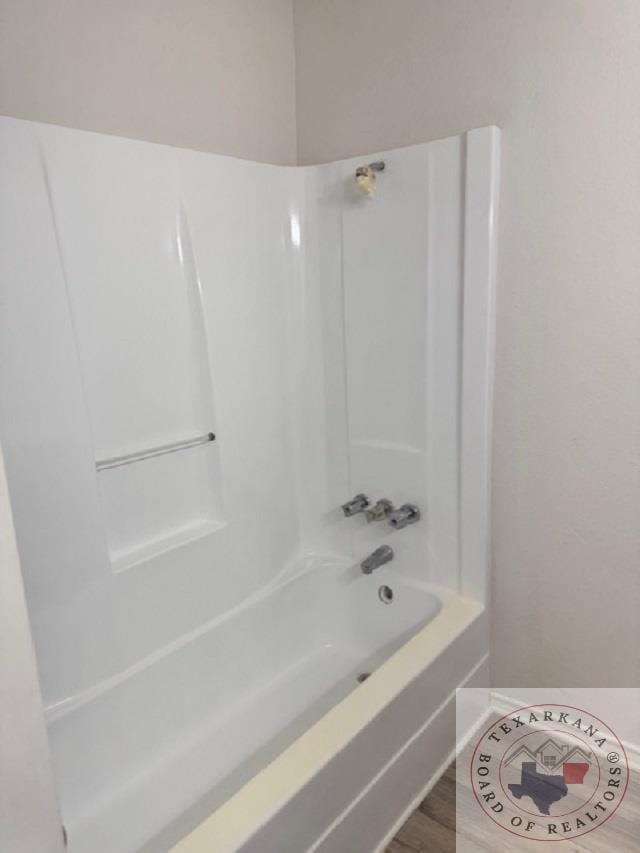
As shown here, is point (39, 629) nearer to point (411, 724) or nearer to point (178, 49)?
point (411, 724)

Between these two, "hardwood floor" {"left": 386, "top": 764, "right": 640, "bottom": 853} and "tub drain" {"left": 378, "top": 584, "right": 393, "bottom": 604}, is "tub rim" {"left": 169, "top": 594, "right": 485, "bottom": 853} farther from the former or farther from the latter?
"hardwood floor" {"left": 386, "top": 764, "right": 640, "bottom": 853}

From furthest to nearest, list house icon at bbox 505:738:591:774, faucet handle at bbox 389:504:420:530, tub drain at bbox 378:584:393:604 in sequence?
tub drain at bbox 378:584:393:604 → faucet handle at bbox 389:504:420:530 → house icon at bbox 505:738:591:774

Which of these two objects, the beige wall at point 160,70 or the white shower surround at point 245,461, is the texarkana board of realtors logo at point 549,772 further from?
the beige wall at point 160,70

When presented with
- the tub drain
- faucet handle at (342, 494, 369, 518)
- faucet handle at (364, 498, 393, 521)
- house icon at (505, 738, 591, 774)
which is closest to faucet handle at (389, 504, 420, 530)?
faucet handle at (364, 498, 393, 521)

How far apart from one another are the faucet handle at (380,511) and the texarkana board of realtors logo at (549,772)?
2.59ft

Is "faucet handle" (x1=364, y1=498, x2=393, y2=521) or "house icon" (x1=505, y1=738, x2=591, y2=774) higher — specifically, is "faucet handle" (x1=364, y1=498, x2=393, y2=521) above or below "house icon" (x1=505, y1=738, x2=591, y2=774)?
above

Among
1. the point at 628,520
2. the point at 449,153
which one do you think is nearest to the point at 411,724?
the point at 628,520

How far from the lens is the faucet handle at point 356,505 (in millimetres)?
2027

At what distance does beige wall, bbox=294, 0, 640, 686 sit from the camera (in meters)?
1.45

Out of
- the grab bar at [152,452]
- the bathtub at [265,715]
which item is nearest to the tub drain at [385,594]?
the bathtub at [265,715]

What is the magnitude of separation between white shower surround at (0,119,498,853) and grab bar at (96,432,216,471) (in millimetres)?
32

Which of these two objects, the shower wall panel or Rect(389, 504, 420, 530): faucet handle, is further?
Rect(389, 504, 420, 530): faucet handle

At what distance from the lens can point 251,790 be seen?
115 cm

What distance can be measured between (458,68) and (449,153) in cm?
25
